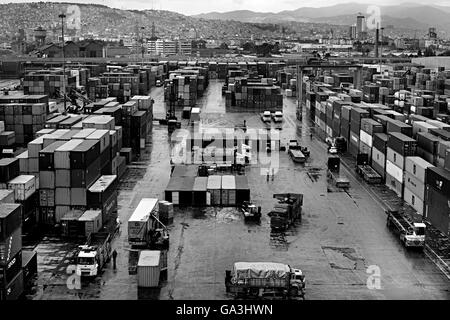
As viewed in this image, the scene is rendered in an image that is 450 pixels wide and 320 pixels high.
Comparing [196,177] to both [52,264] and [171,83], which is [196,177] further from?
[171,83]

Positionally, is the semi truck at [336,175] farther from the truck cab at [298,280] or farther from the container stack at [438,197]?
the truck cab at [298,280]

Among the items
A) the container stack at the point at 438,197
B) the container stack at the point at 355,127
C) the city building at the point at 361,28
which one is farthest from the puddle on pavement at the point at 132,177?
the city building at the point at 361,28

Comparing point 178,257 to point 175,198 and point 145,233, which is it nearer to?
point 145,233

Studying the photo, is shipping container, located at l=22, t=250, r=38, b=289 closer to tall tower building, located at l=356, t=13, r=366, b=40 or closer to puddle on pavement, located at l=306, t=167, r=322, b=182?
puddle on pavement, located at l=306, t=167, r=322, b=182

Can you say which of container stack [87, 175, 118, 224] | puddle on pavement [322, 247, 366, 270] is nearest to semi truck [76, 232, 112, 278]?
container stack [87, 175, 118, 224]

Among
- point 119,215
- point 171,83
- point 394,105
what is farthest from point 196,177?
point 171,83

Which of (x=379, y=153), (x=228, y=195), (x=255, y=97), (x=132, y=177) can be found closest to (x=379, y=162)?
(x=379, y=153)
